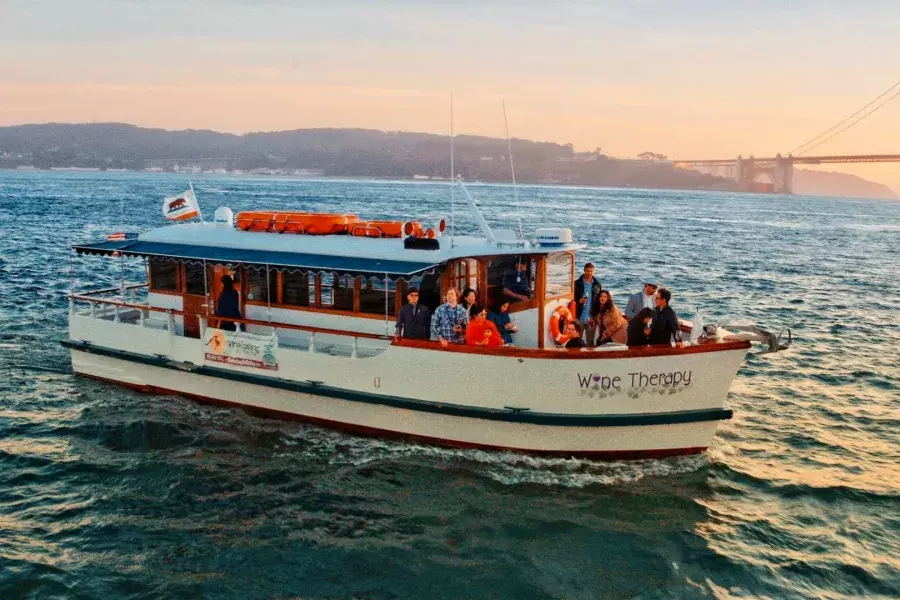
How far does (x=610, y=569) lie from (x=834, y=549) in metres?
3.09

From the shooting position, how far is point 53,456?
1244cm

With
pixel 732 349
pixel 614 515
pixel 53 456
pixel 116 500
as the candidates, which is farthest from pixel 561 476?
pixel 53 456

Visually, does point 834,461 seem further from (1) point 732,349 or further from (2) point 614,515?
(2) point 614,515

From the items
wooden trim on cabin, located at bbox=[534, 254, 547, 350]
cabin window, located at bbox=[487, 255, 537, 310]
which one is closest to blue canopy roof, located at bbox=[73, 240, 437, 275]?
cabin window, located at bbox=[487, 255, 537, 310]

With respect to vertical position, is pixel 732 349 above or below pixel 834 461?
above

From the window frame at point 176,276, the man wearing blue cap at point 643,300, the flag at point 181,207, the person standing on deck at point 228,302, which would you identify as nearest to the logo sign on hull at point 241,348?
the person standing on deck at point 228,302

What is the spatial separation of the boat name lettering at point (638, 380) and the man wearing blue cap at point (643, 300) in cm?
162

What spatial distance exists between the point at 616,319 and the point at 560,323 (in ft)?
3.05

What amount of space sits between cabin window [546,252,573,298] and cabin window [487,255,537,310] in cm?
31

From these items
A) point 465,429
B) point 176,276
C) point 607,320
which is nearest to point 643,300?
point 607,320

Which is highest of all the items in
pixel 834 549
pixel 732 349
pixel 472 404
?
pixel 732 349

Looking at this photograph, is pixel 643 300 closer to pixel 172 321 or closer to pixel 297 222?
pixel 297 222

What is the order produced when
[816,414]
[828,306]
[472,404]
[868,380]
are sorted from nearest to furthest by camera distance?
1. [472,404]
2. [816,414]
3. [868,380]
4. [828,306]

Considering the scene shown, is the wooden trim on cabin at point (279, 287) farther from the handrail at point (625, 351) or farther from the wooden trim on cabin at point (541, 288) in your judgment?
the wooden trim on cabin at point (541, 288)
